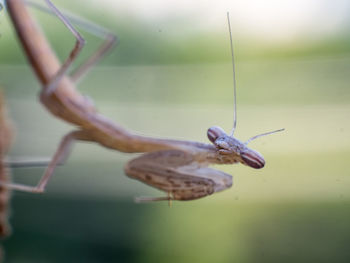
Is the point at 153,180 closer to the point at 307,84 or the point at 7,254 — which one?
the point at 307,84

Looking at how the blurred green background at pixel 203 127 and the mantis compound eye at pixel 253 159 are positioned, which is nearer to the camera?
the mantis compound eye at pixel 253 159

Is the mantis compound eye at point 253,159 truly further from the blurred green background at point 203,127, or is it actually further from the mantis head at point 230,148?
the blurred green background at point 203,127

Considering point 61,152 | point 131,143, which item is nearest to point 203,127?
point 131,143

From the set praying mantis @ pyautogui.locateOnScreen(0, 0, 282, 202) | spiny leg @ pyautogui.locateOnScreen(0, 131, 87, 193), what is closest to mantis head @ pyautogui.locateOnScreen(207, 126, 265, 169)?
praying mantis @ pyautogui.locateOnScreen(0, 0, 282, 202)

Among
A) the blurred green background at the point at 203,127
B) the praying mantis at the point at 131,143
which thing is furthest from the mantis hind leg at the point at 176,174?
the blurred green background at the point at 203,127

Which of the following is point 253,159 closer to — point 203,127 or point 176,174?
point 176,174

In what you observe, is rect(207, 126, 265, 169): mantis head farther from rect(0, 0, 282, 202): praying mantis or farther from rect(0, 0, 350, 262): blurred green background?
rect(0, 0, 350, 262): blurred green background
